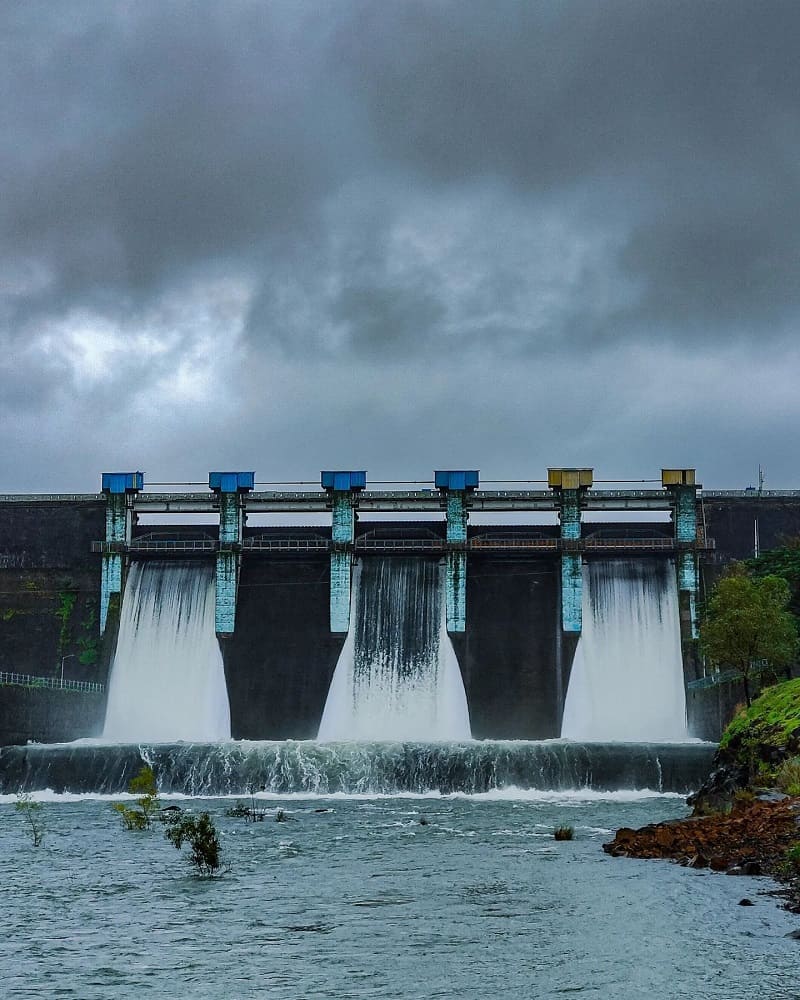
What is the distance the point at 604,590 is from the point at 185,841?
115ft

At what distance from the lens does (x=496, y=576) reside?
2426 inches

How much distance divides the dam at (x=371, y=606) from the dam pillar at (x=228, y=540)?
11 cm

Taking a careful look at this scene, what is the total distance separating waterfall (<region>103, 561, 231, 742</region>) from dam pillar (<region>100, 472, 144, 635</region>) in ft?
2.65

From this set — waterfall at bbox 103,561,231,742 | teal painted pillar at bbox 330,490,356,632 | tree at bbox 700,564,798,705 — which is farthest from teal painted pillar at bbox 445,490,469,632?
tree at bbox 700,564,798,705

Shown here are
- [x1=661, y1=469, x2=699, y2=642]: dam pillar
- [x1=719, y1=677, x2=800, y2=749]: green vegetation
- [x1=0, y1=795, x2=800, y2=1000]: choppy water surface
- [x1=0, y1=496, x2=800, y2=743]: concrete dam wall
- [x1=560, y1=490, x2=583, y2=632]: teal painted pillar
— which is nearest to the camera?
[x1=0, y1=795, x2=800, y2=1000]: choppy water surface

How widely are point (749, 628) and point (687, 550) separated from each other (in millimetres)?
15628

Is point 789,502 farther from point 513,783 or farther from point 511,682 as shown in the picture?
point 513,783

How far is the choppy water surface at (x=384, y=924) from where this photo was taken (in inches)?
547

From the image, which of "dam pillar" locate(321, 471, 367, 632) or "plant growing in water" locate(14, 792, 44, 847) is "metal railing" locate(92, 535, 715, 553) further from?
"plant growing in water" locate(14, 792, 44, 847)

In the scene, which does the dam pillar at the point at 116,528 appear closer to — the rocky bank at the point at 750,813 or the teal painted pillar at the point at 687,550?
the teal painted pillar at the point at 687,550

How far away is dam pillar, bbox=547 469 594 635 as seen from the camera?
195 feet

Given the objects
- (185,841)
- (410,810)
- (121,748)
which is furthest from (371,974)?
(121,748)

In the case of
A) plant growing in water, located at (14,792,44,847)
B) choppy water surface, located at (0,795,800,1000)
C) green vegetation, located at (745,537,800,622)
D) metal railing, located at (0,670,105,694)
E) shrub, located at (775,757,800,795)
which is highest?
green vegetation, located at (745,537,800,622)

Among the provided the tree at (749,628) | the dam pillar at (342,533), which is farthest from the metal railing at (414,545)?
the tree at (749,628)
